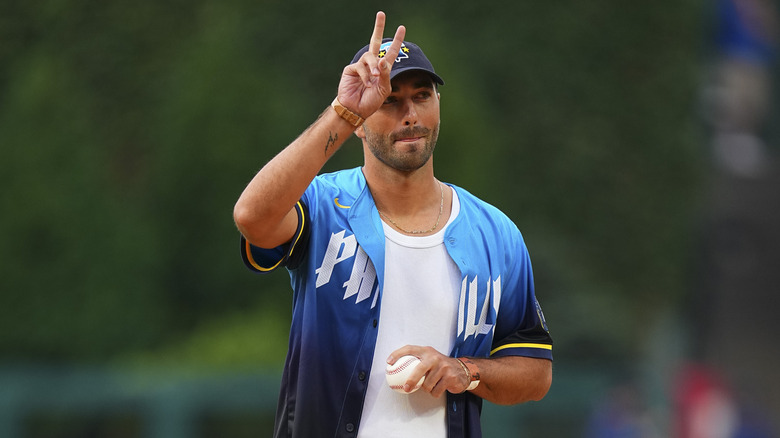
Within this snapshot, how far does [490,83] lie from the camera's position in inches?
613

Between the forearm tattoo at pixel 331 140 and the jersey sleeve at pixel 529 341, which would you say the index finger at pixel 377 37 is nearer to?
the forearm tattoo at pixel 331 140

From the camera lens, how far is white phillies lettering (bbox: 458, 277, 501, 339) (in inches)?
135

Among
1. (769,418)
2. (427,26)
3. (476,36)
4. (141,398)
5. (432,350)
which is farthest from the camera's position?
(476,36)

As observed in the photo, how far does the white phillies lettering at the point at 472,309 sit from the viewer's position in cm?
344

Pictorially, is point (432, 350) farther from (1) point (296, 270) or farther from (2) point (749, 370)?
(2) point (749, 370)

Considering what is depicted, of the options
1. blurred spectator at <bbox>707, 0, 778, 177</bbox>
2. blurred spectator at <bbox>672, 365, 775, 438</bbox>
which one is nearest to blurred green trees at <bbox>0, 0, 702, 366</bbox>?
blurred spectator at <bbox>707, 0, 778, 177</bbox>

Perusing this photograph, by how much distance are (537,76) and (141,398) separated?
7695 millimetres

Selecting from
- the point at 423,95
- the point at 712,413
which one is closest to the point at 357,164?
the point at 712,413

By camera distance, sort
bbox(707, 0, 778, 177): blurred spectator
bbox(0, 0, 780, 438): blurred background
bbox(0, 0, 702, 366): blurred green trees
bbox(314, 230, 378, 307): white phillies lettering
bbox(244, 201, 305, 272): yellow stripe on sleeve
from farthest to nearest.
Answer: bbox(707, 0, 778, 177): blurred spectator → bbox(0, 0, 702, 366): blurred green trees → bbox(0, 0, 780, 438): blurred background → bbox(314, 230, 378, 307): white phillies lettering → bbox(244, 201, 305, 272): yellow stripe on sleeve

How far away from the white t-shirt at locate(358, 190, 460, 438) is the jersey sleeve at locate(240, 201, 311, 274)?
282mm

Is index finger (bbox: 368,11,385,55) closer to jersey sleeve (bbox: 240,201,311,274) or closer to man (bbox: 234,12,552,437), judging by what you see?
man (bbox: 234,12,552,437)

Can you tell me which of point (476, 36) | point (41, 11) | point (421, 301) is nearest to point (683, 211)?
point (476, 36)

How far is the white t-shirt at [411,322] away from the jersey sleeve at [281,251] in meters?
0.28

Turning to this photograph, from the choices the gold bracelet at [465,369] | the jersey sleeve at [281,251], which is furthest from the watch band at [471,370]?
the jersey sleeve at [281,251]
